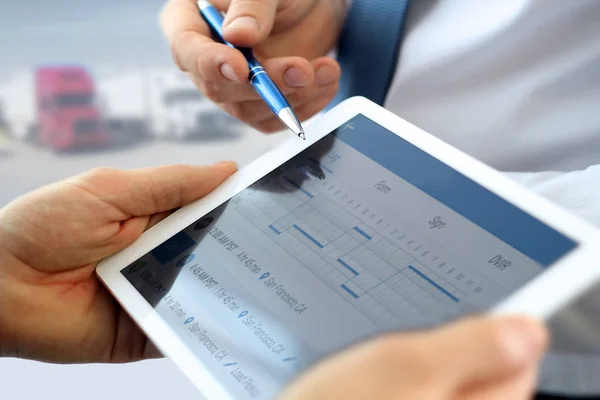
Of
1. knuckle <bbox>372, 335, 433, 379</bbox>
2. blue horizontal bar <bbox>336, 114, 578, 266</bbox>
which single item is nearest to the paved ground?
blue horizontal bar <bbox>336, 114, 578, 266</bbox>

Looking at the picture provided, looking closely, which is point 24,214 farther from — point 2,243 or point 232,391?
point 232,391

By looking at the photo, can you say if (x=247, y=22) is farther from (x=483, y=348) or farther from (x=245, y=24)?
(x=483, y=348)

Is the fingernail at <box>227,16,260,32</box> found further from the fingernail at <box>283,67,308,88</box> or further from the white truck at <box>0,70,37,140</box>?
the white truck at <box>0,70,37,140</box>

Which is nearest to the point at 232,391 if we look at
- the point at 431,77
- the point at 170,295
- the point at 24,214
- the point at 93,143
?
the point at 170,295

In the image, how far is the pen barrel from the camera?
461 mm

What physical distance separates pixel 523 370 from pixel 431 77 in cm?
34

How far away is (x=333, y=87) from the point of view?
0.57 metres

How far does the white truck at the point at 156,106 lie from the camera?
88 cm

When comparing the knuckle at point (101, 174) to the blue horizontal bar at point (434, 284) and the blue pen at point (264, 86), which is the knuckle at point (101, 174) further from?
the blue horizontal bar at point (434, 284)

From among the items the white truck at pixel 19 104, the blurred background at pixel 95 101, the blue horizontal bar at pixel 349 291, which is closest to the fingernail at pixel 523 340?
the blue horizontal bar at pixel 349 291

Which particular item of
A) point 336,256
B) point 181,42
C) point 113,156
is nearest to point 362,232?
point 336,256

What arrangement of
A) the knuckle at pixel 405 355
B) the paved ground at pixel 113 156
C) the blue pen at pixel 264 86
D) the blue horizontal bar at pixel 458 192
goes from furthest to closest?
the paved ground at pixel 113 156
the blue pen at pixel 264 86
the blue horizontal bar at pixel 458 192
the knuckle at pixel 405 355

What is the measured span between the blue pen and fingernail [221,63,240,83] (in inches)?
0.5

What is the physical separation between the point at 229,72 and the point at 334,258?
0.19 metres
